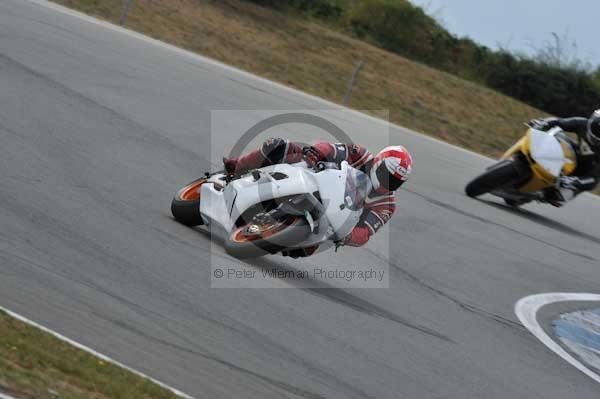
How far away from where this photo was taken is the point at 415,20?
1673 inches

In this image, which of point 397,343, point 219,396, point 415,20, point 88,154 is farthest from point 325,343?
point 415,20

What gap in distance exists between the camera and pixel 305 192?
831 cm

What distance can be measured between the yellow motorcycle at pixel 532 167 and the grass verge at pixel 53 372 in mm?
10624

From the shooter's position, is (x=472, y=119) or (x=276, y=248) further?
(x=472, y=119)

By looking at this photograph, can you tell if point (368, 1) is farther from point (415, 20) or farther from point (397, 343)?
point (397, 343)

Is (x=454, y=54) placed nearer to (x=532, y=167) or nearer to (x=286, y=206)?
(x=532, y=167)

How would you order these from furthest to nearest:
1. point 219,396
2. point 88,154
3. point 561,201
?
point 561,201 < point 88,154 < point 219,396

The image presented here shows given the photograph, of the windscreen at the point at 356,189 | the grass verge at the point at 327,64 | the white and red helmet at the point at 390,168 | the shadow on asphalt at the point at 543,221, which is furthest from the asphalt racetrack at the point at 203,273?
the grass verge at the point at 327,64

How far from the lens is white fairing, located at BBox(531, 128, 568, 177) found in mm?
15266

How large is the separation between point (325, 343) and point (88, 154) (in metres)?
4.34

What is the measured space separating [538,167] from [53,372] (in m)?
11.1

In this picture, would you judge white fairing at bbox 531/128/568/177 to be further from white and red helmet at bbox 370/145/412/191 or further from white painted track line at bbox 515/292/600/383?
white and red helmet at bbox 370/145/412/191

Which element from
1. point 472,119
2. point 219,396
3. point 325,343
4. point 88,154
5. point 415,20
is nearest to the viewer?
point 219,396

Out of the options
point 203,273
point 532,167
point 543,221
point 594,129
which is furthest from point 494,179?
point 203,273
